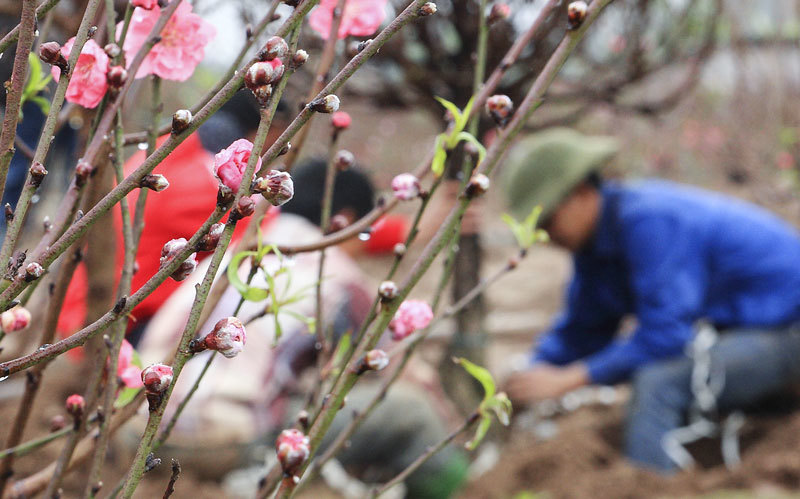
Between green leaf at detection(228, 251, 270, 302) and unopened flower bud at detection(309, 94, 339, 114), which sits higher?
unopened flower bud at detection(309, 94, 339, 114)

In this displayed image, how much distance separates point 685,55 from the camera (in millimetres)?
2752

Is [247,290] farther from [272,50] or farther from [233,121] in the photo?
[233,121]

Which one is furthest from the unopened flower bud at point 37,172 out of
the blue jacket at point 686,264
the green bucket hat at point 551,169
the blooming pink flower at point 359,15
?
the blue jacket at point 686,264

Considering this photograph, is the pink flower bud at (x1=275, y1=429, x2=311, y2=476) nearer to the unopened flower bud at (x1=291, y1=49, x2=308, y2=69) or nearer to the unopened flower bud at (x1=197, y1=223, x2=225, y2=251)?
the unopened flower bud at (x1=197, y1=223, x2=225, y2=251)

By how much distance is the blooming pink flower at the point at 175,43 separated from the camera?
0.65 m

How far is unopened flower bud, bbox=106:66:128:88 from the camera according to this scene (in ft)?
1.98

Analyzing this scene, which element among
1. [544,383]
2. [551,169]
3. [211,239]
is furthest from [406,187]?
[544,383]

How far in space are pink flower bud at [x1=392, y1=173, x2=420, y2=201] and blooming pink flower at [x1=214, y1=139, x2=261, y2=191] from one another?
280mm

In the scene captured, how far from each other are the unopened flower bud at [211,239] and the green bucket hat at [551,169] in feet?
7.66

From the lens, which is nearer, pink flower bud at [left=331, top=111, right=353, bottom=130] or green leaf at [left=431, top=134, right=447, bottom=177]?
green leaf at [left=431, top=134, right=447, bottom=177]

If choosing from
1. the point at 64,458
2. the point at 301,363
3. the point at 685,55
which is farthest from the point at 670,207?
the point at 64,458

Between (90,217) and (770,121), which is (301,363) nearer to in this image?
(90,217)

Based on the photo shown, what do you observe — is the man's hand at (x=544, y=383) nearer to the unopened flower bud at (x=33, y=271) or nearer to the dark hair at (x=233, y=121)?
the dark hair at (x=233, y=121)

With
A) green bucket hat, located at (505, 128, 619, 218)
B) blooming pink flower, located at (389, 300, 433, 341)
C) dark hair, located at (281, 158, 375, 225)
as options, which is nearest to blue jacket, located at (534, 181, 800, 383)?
green bucket hat, located at (505, 128, 619, 218)
